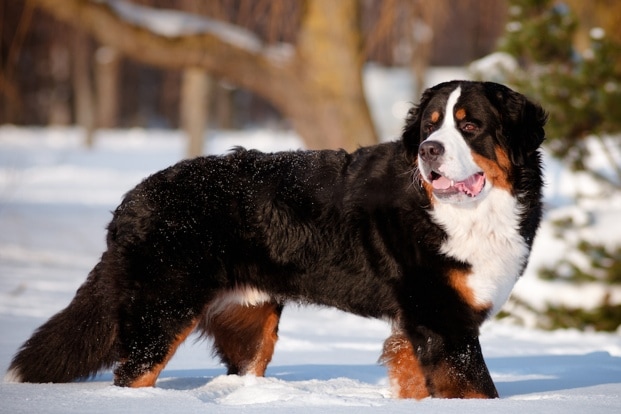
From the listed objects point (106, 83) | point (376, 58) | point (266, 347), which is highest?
point (106, 83)

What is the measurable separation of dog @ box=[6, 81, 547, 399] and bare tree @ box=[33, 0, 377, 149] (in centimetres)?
578

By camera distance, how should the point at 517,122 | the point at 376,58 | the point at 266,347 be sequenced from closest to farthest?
the point at 517,122, the point at 266,347, the point at 376,58

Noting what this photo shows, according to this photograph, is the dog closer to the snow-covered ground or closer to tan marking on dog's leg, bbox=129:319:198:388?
tan marking on dog's leg, bbox=129:319:198:388

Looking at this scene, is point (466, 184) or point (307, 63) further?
point (307, 63)

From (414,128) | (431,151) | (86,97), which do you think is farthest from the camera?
(86,97)

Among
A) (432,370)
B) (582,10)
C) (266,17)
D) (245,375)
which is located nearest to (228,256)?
(245,375)

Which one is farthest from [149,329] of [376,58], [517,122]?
[376,58]

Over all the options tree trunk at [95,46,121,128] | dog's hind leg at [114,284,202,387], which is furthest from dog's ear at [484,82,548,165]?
tree trunk at [95,46,121,128]

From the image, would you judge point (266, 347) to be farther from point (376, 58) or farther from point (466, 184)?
point (376, 58)

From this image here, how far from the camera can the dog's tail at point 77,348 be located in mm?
4527

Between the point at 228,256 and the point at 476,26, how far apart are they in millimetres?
11652

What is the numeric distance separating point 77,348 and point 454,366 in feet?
6.52

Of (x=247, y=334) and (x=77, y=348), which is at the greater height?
(x=247, y=334)

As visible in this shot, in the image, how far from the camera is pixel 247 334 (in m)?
5.01
